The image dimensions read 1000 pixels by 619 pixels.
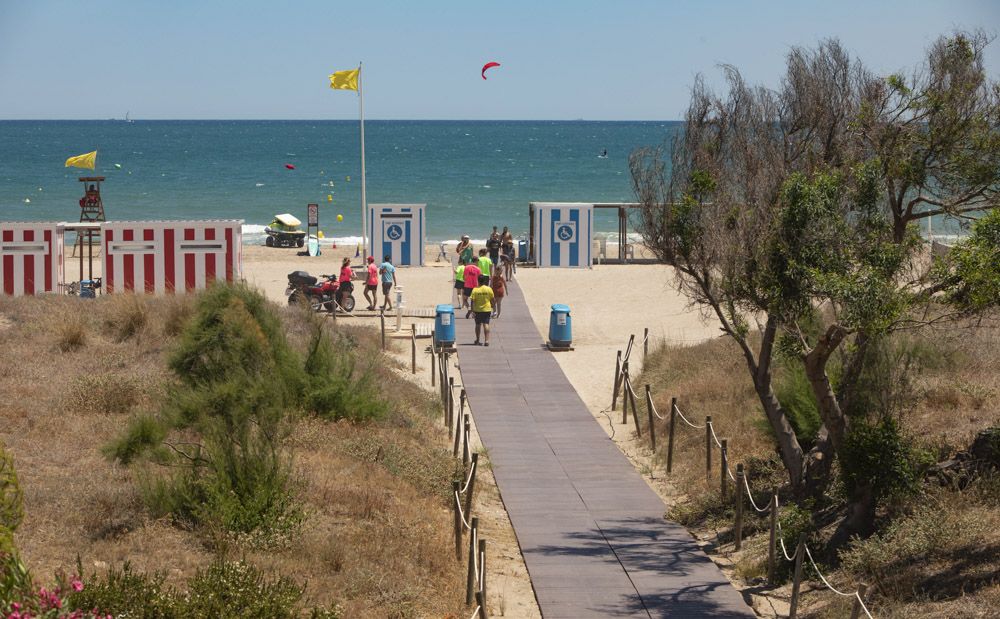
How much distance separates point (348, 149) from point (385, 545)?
12972 cm

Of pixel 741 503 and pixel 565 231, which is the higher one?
pixel 565 231

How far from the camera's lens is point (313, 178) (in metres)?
92.4

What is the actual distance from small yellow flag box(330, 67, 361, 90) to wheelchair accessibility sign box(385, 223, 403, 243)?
4.09 meters

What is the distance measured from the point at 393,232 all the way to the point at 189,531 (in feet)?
77.9

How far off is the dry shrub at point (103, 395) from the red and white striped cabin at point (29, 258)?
11871 millimetres

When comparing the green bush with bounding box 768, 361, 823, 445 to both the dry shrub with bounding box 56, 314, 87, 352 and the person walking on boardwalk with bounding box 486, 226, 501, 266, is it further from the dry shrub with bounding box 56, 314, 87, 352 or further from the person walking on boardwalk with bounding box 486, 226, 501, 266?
the person walking on boardwalk with bounding box 486, 226, 501, 266

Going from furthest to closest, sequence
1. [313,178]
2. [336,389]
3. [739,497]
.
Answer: [313,178] < [336,389] < [739,497]

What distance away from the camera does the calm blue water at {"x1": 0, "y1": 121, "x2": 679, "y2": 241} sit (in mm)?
A: 63125

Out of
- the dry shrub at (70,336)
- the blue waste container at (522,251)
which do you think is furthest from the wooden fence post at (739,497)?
the blue waste container at (522,251)

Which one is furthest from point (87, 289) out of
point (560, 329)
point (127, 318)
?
point (560, 329)

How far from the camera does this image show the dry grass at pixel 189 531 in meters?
8.39

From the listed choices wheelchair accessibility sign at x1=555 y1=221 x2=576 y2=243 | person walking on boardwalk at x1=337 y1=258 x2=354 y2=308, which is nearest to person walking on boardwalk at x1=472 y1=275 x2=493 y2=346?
person walking on boardwalk at x1=337 y1=258 x2=354 y2=308

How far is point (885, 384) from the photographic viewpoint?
11.5 meters

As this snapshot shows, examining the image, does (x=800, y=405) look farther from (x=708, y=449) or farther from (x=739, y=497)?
(x=739, y=497)
